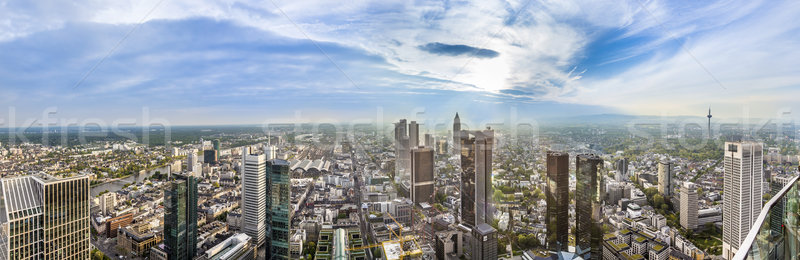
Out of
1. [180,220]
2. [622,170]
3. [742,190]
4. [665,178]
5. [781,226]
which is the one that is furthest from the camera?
[622,170]

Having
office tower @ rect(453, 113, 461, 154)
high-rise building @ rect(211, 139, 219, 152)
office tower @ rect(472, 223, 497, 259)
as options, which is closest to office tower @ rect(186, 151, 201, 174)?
high-rise building @ rect(211, 139, 219, 152)

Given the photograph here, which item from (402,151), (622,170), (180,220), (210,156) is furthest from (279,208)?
(622,170)

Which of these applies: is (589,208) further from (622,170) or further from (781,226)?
(781,226)

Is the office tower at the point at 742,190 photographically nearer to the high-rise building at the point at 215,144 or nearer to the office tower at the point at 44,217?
the high-rise building at the point at 215,144

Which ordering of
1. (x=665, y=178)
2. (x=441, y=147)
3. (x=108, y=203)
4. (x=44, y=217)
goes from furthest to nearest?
(x=441, y=147)
(x=665, y=178)
(x=108, y=203)
(x=44, y=217)

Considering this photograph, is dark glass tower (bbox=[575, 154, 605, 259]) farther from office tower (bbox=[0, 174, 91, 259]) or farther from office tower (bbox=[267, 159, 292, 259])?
office tower (bbox=[0, 174, 91, 259])

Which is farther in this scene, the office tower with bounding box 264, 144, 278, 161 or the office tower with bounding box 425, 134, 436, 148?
the office tower with bounding box 425, 134, 436, 148
